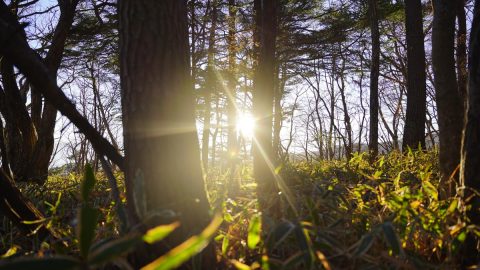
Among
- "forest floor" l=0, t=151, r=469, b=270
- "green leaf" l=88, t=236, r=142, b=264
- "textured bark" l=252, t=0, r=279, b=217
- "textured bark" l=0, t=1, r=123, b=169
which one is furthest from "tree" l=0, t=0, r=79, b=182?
"green leaf" l=88, t=236, r=142, b=264

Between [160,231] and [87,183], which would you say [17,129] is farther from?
[160,231]

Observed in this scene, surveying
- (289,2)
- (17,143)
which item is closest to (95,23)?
(17,143)

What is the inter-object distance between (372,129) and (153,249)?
25.4 ft

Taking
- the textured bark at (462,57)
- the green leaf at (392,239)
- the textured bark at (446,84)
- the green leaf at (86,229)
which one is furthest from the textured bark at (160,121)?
the textured bark at (462,57)

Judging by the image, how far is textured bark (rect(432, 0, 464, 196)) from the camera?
171 centimetres

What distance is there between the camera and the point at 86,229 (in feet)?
2.50

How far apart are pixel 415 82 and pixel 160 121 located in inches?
272

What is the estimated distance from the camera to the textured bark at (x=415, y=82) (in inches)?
274

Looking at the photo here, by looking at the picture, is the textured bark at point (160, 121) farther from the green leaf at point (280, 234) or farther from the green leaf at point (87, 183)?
the green leaf at point (280, 234)

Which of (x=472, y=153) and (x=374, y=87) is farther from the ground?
(x=374, y=87)

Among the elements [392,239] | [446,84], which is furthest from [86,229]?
[446,84]

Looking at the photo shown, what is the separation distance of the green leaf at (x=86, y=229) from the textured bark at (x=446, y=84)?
1502 millimetres

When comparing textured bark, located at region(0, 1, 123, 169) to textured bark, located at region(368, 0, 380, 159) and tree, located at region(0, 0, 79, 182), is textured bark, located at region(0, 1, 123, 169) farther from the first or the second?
textured bark, located at region(368, 0, 380, 159)

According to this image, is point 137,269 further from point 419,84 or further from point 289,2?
point 289,2
